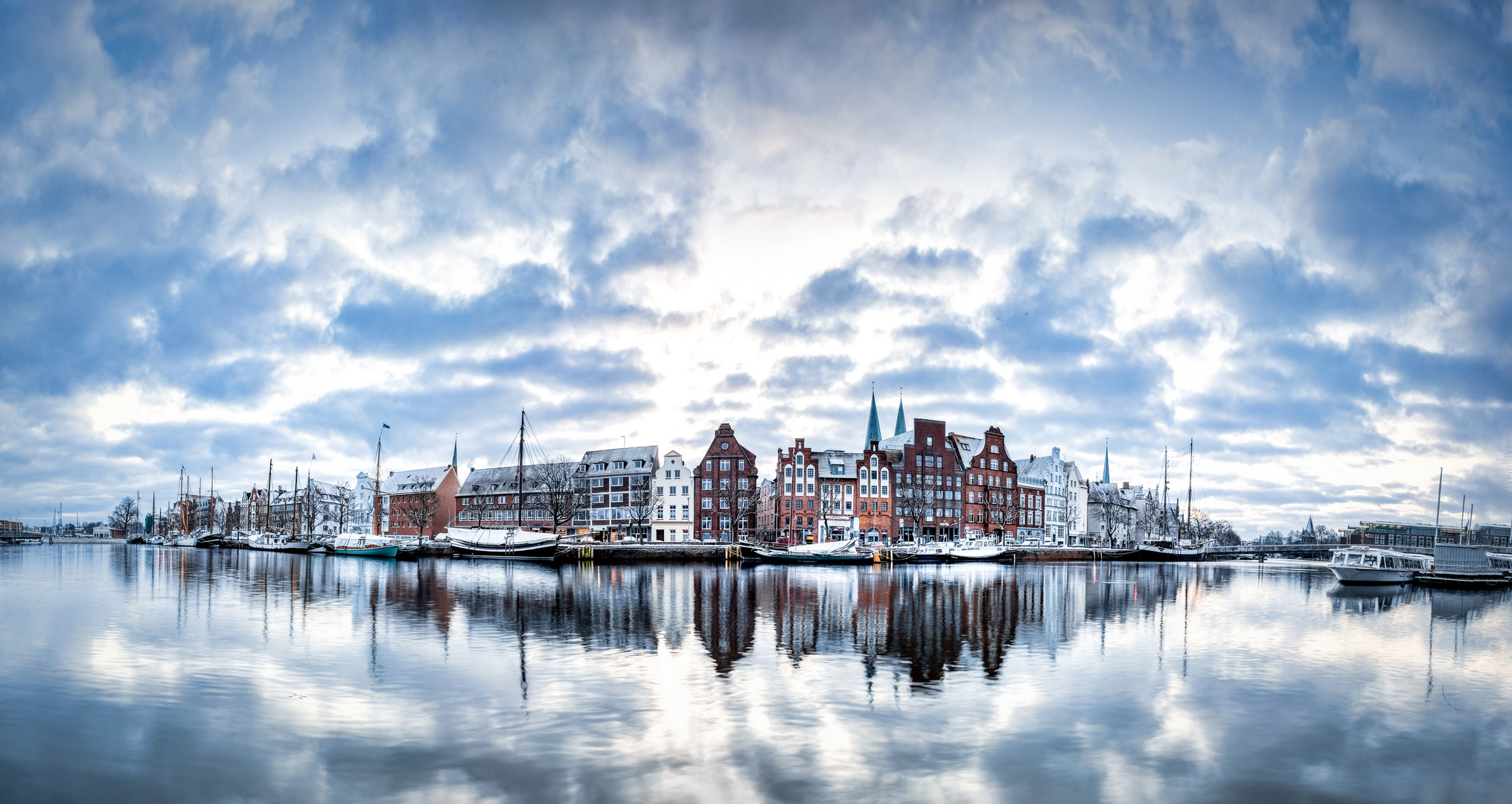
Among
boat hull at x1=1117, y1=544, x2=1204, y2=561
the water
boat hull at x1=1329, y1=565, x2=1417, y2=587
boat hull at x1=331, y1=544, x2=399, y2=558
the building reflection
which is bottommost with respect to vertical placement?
boat hull at x1=1117, y1=544, x2=1204, y2=561

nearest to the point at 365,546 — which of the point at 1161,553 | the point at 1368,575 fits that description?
the point at 1368,575

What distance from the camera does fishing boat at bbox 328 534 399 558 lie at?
290 feet

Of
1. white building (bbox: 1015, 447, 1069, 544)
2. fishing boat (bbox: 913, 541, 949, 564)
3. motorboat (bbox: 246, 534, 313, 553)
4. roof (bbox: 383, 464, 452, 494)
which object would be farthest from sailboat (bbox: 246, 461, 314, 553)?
white building (bbox: 1015, 447, 1069, 544)

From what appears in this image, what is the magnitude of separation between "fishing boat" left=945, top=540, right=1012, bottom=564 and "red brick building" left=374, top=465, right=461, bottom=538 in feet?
269

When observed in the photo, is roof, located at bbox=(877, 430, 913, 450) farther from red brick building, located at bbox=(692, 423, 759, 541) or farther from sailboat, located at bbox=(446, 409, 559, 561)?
sailboat, located at bbox=(446, 409, 559, 561)

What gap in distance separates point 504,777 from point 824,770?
463cm

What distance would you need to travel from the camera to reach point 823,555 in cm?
8906

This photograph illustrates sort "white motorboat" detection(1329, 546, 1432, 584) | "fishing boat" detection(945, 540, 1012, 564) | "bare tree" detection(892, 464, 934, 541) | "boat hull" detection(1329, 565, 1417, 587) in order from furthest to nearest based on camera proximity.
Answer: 1. "bare tree" detection(892, 464, 934, 541)
2. "fishing boat" detection(945, 540, 1012, 564)
3. "white motorboat" detection(1329, 546, 1432, 584)
4. "boat hull" detection(1329, 565, 1417, 587)

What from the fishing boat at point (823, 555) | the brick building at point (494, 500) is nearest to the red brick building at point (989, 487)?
the fishing boat at point (823, 555)

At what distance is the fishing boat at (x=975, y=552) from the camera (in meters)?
98.9

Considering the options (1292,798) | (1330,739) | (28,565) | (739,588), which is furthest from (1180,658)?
(28,565)

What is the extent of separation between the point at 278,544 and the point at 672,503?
51837 mm

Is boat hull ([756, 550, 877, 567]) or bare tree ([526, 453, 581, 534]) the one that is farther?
bare tree ([526, 453, 581, 534])

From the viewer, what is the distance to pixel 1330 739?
15750 millimetres
